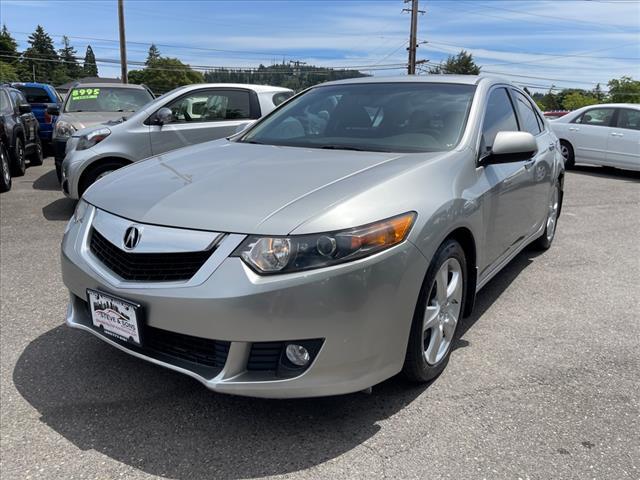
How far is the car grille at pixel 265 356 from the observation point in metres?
2.20

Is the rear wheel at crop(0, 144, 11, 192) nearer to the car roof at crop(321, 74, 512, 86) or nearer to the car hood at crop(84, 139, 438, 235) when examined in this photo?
the car hood at crop(84, 139, 438, 235)

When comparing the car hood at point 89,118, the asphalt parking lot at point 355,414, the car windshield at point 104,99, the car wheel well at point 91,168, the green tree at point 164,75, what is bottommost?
the asphalt parking lot at point 355,414

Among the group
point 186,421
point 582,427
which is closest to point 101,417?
point 186,421

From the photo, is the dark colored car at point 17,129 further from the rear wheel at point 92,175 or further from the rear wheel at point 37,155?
the rear wheel at point 92,175

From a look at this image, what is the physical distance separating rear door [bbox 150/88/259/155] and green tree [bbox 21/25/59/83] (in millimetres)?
85998

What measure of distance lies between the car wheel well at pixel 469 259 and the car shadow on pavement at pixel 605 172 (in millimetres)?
9694

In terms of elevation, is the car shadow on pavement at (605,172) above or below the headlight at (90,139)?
below

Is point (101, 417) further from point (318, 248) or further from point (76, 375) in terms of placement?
point (318, 248)

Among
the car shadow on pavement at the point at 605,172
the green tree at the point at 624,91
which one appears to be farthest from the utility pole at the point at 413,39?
the green tree at the point at 624,91

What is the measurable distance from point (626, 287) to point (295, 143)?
3008 mm

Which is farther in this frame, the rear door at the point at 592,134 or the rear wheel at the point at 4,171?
the rear door at the point at 592,134

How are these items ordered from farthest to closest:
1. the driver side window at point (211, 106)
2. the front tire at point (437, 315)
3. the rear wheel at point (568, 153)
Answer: the rear wheel at point (568, 153), the driver side window at point (211, 106), the front tire at point (437, 315)

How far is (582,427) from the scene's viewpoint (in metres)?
2.51

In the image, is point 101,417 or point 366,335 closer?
point 366,335
